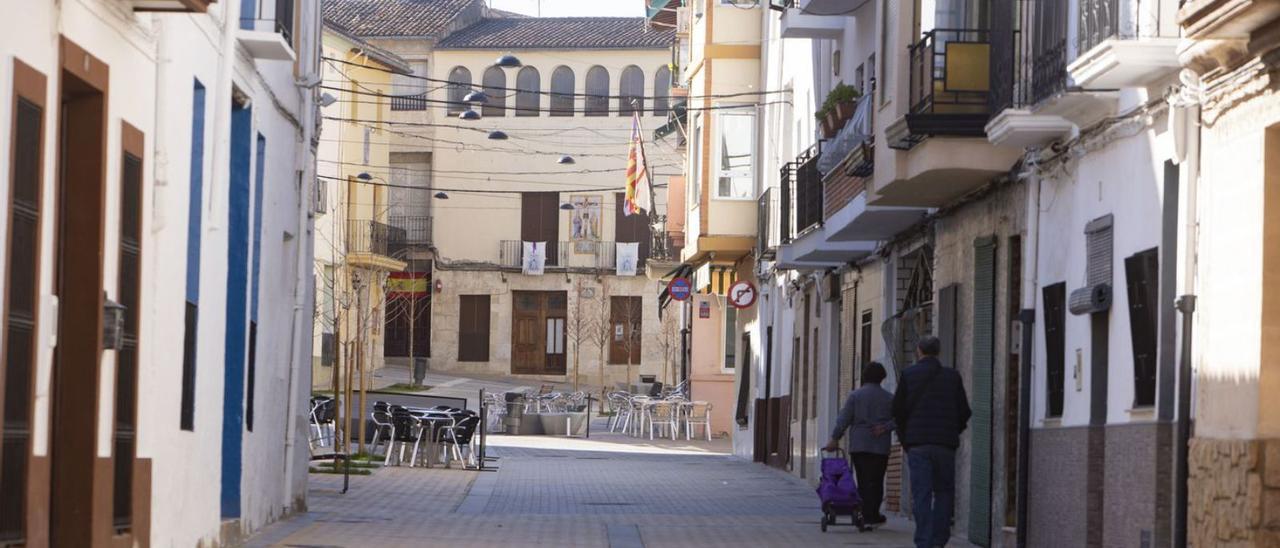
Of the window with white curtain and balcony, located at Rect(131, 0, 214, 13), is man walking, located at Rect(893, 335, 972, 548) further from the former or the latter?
the window with white curtain

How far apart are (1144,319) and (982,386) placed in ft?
16.7

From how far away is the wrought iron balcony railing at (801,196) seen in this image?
27.8 metres

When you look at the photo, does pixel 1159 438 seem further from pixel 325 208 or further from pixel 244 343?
pixel 325 208

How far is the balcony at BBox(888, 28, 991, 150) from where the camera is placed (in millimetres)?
18703

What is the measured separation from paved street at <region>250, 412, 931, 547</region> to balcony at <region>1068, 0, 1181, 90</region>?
5656mm

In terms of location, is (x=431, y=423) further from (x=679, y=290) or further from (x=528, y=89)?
(x=528, y=89)

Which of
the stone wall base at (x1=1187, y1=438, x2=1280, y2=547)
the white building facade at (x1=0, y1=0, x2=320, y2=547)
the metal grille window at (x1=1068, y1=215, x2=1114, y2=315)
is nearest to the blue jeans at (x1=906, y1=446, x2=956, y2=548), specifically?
the metal grille window at (x1=1068, y1=215, x2=1114, y2=315)

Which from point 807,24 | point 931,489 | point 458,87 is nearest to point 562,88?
point 458,87

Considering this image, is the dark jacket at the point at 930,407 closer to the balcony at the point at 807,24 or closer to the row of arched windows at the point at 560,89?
the balcony at the point at 807,24

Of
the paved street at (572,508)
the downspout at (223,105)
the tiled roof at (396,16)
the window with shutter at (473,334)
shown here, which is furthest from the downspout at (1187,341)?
the tiled roof at (396,16)

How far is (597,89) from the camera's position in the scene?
77.4m

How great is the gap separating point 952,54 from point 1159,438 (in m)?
6.10

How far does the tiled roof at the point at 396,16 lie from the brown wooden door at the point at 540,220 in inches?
268

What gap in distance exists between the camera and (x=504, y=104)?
77188 mm
